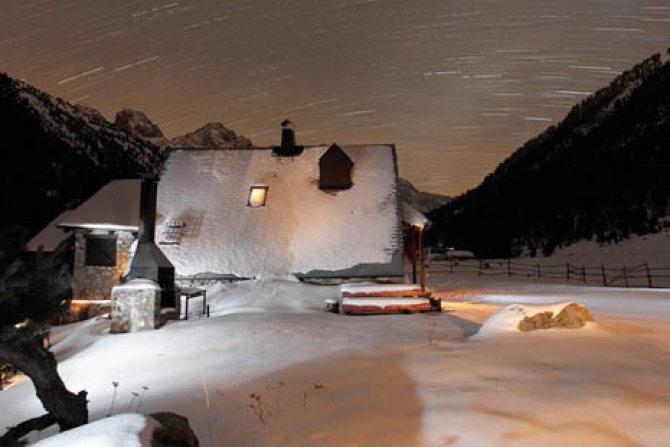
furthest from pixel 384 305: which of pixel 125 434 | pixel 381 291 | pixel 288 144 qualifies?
pixel 288 144

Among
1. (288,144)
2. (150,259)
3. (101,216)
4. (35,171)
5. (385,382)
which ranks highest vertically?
(35,171)

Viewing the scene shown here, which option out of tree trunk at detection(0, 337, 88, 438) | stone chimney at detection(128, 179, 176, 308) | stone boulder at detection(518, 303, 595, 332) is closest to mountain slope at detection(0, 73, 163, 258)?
stone chimney at detection(128, 179, 176, 308)

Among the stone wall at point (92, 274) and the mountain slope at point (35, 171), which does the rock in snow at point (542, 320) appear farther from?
the mountain slope at point (35, 171)

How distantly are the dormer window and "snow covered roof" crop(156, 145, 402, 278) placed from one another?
422 mm

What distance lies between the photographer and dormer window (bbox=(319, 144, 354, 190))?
2500cm

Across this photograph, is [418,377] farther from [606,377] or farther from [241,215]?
[241,215]

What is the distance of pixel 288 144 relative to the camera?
27094 millimetres

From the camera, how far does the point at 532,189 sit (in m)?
89.1

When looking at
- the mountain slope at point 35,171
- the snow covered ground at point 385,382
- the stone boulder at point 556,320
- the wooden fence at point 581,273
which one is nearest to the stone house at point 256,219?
the mountain slope at point 35,171

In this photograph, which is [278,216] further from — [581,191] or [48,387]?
[581,191]

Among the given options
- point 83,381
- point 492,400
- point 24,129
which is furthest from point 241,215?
point 24,129

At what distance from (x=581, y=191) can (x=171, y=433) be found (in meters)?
76.4

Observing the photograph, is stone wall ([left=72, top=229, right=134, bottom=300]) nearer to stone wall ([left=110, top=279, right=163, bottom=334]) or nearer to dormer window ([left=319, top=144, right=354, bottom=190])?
stone wall ([left=110, top=279, right=163, bottom=334])

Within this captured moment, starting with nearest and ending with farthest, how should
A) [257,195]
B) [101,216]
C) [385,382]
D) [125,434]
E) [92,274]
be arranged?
[125,434], [385,382], [92,274], [101,216], [257,195]
